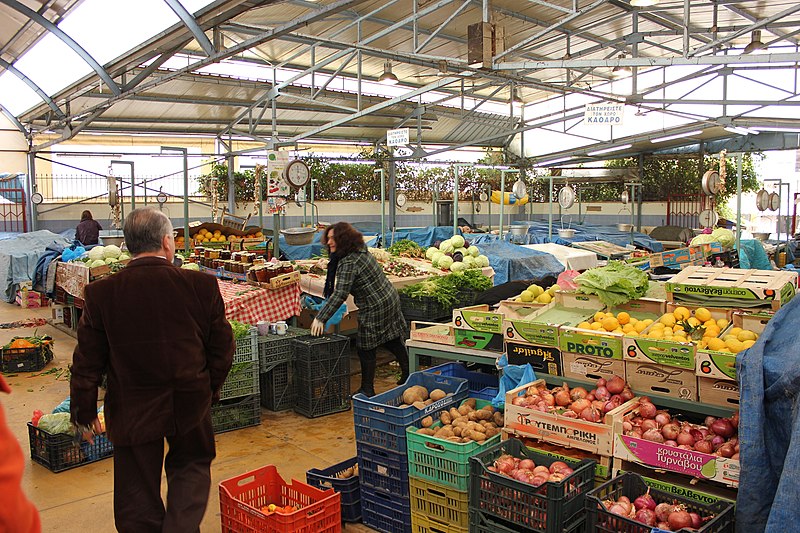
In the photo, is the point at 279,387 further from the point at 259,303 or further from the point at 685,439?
the point at 685,439

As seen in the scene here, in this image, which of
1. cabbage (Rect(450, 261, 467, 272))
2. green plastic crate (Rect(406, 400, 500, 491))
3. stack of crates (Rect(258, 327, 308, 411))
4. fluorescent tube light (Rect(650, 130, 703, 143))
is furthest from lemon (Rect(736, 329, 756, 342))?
fluorescent tube light (Rect(650, 130, 703, 143))

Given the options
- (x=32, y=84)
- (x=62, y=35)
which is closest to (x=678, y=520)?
(x=62, y=35)

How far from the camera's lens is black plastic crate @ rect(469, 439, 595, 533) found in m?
2.86

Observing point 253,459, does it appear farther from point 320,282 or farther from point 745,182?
point 745,182

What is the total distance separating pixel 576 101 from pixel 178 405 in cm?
1711

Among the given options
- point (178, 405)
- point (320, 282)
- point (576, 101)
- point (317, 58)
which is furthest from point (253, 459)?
point (576, 101)

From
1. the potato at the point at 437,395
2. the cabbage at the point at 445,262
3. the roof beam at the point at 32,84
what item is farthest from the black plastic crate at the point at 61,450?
the roof beam at the point at 32,84

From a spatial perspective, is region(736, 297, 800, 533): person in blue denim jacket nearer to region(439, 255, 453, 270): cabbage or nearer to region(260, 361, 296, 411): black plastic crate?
region(260, 361, 296, 411): black plastic crate

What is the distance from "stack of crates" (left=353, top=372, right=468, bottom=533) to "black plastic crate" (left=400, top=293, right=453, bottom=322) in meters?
3.46

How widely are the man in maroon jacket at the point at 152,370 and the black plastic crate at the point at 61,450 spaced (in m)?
1.89

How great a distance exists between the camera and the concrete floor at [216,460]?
397cm

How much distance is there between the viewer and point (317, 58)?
12.8 m

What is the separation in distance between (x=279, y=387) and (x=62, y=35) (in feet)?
20.5

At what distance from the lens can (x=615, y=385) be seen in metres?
3.62
